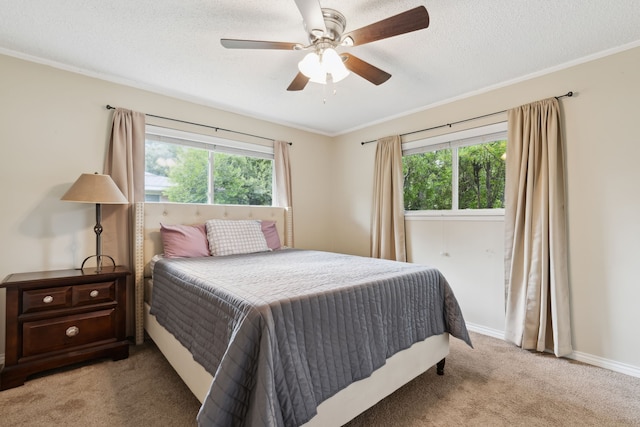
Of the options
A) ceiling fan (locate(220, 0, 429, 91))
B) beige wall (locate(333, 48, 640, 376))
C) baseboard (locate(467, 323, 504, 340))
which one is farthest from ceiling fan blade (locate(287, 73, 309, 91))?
baseboard (locate(467, 323, 504, 340))

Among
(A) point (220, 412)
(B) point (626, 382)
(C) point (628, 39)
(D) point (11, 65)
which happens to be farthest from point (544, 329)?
(D) point (11, 65)

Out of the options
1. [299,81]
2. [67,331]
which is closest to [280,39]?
[299,81]

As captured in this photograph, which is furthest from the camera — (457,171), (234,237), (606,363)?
(457,171)

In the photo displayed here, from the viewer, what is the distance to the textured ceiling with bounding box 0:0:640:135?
68.4 inches

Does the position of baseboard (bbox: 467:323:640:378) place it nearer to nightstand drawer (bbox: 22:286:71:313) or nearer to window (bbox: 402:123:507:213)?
window (bbox: 402:123:507:213)

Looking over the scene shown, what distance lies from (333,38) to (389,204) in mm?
2109

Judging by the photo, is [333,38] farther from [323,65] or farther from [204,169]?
[204,169]

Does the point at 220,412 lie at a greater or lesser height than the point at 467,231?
lesser

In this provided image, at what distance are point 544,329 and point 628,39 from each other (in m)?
2.19

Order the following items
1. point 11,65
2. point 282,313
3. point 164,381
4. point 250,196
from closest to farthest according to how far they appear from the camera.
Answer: point 282,313, point 164,381, point 11,65, point 250,196

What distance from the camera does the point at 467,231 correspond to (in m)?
2.99

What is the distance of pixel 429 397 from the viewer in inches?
70.9

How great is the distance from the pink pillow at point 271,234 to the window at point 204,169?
0.51 m

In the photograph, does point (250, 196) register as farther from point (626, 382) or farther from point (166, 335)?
point (626, 382)
